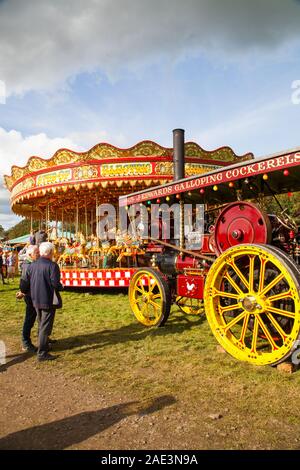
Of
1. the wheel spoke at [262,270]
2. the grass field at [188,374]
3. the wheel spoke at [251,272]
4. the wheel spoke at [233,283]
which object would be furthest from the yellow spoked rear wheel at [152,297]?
the wheel spoke at [262,270]

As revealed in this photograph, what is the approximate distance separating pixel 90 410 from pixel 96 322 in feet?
10.2

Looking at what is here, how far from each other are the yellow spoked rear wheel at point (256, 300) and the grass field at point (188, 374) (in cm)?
22

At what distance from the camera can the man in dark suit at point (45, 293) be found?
4.06 meters

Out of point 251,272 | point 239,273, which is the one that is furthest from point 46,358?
point 251,272

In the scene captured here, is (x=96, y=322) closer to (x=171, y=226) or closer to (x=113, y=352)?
(x=113, y=352)

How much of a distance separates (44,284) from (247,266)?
2.40 metres

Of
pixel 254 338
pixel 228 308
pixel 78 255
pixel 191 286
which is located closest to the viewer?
pixel 254 338

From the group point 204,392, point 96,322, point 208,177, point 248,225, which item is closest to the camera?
point 204,392

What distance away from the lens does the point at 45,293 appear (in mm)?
4078

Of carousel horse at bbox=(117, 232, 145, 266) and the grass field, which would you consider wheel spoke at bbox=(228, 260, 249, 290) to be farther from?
carousel horse at bbox=(117, 232, 145, 266)

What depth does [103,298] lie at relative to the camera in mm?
8625

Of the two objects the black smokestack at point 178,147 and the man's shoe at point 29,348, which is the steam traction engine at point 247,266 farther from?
the black smokestack at point 178,147

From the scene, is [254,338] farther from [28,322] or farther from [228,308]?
[28,322]
